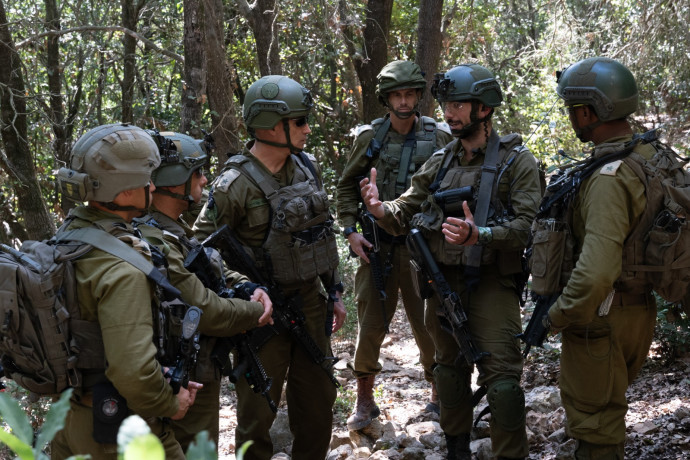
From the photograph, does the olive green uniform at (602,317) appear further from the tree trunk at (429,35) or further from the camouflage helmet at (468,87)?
the tree trunk at (429,35)

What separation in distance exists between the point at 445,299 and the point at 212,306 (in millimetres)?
1480

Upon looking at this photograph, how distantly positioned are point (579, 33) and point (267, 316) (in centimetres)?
912

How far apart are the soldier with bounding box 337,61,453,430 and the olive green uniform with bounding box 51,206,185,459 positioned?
9.33 feet

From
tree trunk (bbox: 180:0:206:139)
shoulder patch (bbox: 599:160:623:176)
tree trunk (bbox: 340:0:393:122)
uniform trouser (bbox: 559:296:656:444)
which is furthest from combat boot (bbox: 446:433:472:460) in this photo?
tree trunk (bbox: 340:0:393:122)

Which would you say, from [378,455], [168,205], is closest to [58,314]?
[168,205]

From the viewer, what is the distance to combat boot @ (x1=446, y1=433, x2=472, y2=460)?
4.25m

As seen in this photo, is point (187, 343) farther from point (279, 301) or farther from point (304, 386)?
point (304, 386)

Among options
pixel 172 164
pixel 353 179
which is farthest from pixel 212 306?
pixel 353 179

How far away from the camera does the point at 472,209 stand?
13.8 feet

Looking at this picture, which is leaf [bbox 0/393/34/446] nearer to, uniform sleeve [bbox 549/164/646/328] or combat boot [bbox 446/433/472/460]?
uniform sleeve [bbox 549/164/646/328]

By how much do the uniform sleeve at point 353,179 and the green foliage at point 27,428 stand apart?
4397mm

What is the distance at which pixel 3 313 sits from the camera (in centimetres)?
243

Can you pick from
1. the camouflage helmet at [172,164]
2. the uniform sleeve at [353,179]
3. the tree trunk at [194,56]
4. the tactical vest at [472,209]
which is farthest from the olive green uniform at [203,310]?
the tree trunk at [194,56]

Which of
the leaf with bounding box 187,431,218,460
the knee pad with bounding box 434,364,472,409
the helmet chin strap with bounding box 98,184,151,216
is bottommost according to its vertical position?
the knee pad with bounding box 434,364,472,409
